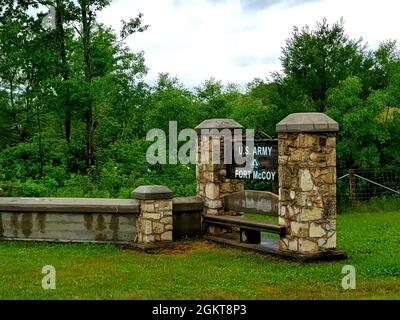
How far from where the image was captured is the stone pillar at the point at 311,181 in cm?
999

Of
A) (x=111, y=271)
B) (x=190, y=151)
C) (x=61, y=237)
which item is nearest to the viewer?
(x=111, y=271)

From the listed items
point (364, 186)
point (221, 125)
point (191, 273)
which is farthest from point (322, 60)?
point (191, 273)

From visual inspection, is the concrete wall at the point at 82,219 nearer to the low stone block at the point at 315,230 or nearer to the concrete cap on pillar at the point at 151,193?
the concrete cap on pillar at the point at 151,193

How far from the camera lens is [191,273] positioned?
9.41 meters

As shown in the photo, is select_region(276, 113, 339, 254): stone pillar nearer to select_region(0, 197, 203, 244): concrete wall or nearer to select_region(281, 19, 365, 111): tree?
select_region(0, 197, 203, 244): concrete wall

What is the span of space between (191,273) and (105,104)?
17.6 m

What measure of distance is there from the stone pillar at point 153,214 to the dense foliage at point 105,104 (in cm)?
560

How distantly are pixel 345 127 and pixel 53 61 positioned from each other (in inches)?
429

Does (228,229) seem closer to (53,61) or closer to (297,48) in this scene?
(297,48)

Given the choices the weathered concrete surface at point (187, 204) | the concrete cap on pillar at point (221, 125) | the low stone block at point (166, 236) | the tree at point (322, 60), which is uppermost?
the tree at point (322, 60)

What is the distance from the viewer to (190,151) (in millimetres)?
→ 25734

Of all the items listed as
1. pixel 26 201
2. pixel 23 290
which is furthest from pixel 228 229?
pixel 23 290

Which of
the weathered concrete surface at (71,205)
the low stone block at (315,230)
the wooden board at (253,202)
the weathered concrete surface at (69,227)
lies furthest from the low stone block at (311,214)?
the weathered concrete surface at (69,227)
